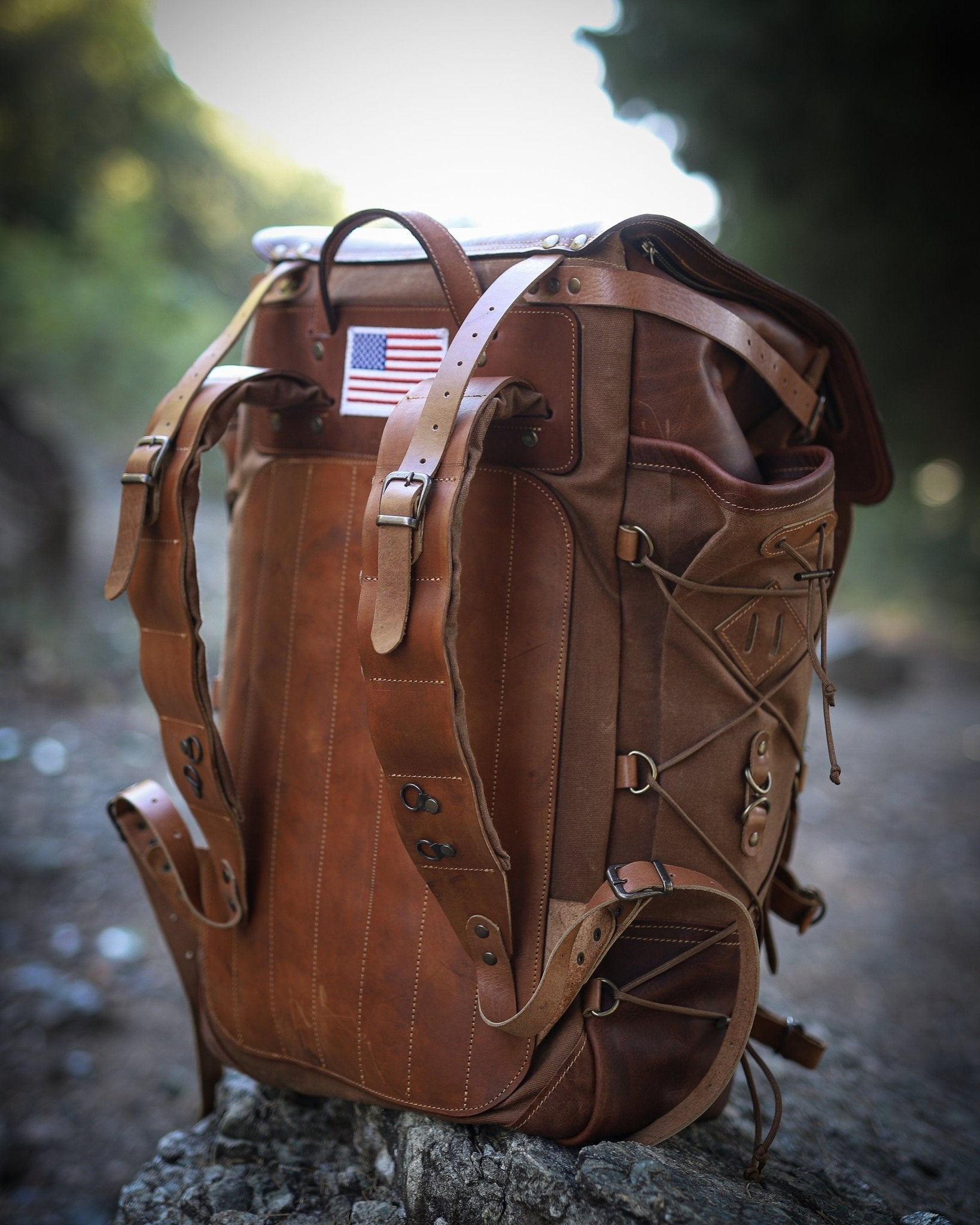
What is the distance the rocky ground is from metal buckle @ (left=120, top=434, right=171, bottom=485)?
41.8 inches

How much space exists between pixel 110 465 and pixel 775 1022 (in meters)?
6.64

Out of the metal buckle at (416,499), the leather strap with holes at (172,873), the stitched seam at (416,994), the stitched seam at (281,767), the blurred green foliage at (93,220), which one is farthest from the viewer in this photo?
the blurred green foliage at (93,220)

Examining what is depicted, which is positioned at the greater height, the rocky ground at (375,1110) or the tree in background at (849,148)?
the tree in background at (849,148)

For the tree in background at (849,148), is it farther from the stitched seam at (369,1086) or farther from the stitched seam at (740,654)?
the stitched seam at (369,1086)

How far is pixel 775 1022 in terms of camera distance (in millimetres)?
1499

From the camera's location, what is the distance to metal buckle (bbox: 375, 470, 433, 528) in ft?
3.43

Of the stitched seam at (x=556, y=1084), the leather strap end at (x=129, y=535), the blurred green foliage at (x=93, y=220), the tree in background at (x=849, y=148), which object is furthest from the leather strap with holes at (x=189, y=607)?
the blurred green foliage at (x=93, y=220)

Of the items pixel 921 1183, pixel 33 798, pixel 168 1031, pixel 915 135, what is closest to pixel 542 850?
pixel 921 1183

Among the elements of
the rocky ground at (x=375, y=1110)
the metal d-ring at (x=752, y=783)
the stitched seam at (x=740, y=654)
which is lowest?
the rocky ground at (x=375, y=1110)

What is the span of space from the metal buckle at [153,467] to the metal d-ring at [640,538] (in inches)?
27.2

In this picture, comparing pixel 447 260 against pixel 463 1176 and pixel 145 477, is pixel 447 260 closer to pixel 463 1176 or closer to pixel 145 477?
pixel 145 477

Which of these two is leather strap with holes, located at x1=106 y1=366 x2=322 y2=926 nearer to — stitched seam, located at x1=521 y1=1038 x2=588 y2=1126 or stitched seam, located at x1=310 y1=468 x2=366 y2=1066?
stitched seam, located at x1=310 y1=468 x2=366 y2=1066

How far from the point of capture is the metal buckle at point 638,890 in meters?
1.15

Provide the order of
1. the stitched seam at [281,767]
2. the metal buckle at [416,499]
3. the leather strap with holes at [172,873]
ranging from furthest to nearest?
the leather strap with holes at [172,873]
the stitched seam at [281,767]
the metal buckle at [416,499]
